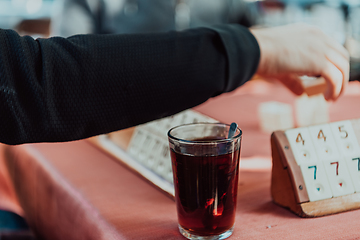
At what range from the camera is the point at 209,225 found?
45 cm

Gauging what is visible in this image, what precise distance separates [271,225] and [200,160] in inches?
6.0

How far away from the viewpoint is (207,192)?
454 mm

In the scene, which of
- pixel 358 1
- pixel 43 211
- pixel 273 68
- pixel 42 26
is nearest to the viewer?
pixel 273 68

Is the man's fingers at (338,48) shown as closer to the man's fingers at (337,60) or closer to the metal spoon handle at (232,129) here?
the man's fingers at (337,60)

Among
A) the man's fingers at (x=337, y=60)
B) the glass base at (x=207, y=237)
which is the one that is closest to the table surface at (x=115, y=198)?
the glass base at (x=207, y=237)

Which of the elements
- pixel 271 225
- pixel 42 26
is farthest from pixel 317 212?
pixel 42 26

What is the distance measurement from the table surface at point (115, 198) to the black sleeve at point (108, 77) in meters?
0.14

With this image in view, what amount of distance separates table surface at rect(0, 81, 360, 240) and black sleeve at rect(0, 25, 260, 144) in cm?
14

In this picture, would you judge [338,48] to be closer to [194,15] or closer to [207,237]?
[207,237]

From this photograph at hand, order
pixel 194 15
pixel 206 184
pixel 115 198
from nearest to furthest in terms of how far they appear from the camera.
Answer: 1. pixel 206 184
2. pixel 115 198
3. pixel 194 15

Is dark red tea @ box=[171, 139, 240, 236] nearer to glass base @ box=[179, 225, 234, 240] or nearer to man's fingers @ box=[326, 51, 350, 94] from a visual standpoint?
glass base @ box=[179, 225, 234, 240]

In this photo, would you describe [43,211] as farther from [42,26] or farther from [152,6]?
[42,26]

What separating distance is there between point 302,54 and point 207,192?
0.35m

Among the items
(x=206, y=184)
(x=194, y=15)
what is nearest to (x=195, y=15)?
(x=194, y=15)
